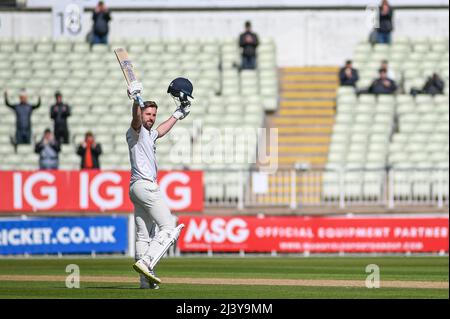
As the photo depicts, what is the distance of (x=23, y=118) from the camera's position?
33.0 metres

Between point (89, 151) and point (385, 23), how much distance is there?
9997 mm

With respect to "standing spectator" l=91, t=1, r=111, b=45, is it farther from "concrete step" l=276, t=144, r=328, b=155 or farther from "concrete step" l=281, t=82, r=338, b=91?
"concrete step" l=276, t=144, r=328, b=155

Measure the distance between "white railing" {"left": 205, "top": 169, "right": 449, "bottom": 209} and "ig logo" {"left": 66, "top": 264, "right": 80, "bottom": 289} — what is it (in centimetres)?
703

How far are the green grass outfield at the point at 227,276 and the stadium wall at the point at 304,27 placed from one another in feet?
39.7

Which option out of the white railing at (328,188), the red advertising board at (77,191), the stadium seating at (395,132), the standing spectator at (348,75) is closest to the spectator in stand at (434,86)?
the stadium seating at (395,132)

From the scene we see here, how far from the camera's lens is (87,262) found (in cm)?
2497

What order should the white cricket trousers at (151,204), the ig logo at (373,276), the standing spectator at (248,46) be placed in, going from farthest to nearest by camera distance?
1. the standing spectator at (248,46)
2. the ig logo at (373,276)
3. the white cricket trousers at (151,204)

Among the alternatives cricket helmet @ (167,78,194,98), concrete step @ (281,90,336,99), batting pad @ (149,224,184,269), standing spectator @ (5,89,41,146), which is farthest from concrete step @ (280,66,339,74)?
batting pad @ (149,224,184,269)

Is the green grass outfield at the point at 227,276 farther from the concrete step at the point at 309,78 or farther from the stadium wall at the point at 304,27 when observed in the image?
the stadium wall at the point at 304,27

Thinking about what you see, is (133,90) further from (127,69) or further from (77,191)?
(77,191)

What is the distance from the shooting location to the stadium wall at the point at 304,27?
37.8 m
